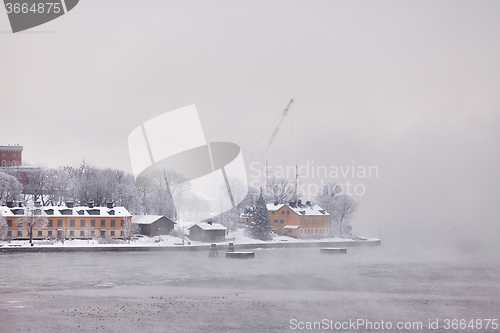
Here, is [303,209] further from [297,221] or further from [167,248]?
[167,248]

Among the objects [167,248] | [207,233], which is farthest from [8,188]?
[167,248]

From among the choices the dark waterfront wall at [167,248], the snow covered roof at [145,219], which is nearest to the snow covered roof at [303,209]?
the dark waterfront wall at [167,248]

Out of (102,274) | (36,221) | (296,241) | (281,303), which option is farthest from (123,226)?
(281,303)

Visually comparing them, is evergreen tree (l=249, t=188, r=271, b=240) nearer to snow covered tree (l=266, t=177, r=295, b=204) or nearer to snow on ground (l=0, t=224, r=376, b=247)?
snow on ground (l=0, t=224, r=376, b=247)

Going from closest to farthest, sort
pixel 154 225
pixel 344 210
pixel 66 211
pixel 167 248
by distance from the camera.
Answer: pixel 167 248
pixel 66 211
pixel 154 225
pixel 344 210

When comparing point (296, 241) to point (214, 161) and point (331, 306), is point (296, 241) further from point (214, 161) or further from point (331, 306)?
point (331, 306)

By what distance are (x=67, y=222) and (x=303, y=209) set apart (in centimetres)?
2837

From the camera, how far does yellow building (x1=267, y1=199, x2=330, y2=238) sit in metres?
67.4

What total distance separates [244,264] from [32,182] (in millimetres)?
48713

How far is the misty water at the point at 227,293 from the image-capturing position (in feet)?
65.2

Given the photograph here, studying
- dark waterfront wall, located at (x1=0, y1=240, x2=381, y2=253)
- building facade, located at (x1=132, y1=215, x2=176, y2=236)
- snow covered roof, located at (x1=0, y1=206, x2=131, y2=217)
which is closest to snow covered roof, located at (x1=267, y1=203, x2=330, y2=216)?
dark waterfront wall, located at (x1=0, y1=240, x2=381, y2=253)

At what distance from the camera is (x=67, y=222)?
180 ft

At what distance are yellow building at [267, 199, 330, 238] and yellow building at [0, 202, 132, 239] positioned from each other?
19327mm

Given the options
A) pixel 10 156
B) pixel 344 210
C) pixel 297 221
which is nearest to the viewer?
pixel 297 221
